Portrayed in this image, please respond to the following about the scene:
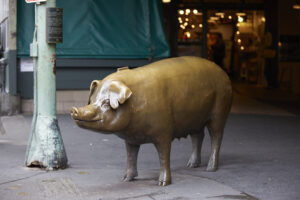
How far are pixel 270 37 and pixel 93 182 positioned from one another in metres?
14.7

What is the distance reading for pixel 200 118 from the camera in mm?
7414

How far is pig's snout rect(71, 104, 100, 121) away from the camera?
6.21 meters

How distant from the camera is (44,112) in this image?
7.92 meters

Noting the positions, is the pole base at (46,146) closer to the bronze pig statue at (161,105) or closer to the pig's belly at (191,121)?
the bronze pig statue at (161,105)

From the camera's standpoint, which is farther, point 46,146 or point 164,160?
point 46,146

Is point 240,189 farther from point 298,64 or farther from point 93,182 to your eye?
point 298,64

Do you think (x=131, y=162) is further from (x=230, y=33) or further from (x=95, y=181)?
(x=230, y=33)

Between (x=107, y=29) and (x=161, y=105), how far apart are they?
6.95 metres

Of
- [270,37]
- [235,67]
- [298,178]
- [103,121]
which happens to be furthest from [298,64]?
[103,121]

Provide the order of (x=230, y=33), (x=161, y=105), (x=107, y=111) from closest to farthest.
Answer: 1. (x=107, y=111)
2. (x=161, y=105)
3. (x=230, y=33)

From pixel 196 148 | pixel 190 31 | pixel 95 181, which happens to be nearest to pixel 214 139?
pixel 196 148

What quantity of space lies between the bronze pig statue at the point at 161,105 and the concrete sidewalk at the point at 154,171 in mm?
351

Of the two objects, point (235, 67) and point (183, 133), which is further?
point (235, 67)

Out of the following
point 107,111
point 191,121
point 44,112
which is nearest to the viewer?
point 107,111
